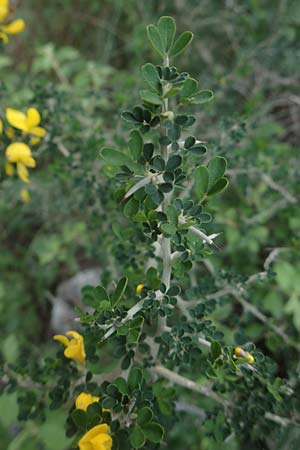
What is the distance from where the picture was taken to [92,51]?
306 centimetres

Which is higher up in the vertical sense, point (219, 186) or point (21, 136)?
point (219, 186)

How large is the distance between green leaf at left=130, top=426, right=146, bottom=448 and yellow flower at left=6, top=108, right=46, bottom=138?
0.81 m

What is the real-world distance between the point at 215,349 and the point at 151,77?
0.50 meters

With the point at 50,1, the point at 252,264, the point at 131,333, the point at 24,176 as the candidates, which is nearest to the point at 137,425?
the point at 131,333

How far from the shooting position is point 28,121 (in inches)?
49.9

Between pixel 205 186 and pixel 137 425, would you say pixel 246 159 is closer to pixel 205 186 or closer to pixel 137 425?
pixel 205 186

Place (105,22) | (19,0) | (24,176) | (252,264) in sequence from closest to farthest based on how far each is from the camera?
1. (24,176)
2. (252,264)
3. (105,22)
4. (19,0)

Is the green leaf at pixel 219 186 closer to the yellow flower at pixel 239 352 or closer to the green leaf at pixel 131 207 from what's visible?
the green leaf at pixel 131 207

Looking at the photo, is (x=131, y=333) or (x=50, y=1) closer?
(x=131, y=333)

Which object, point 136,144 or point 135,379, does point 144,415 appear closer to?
point 135,379

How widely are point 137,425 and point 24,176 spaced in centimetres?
75

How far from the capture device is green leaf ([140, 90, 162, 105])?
712 mm

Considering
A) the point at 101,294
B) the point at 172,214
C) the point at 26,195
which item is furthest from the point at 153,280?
the point at 26,195

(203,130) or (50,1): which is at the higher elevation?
(50,1)
